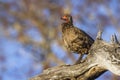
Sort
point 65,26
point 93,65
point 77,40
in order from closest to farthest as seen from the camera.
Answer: point 93,65
point 77,40
point 65,26

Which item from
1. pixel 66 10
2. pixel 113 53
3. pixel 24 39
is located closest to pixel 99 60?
pixel 113 53

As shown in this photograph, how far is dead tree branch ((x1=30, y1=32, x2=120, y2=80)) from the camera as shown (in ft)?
20.4

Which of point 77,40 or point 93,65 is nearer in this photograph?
point 93,65

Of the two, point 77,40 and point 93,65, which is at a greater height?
point 77,40

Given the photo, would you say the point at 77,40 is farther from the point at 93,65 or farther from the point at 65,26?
the point at 93,65

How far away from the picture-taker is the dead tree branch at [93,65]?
20.4ft

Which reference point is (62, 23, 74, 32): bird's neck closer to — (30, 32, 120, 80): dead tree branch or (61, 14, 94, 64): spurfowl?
(61, 14, 94, 64): spurfowl

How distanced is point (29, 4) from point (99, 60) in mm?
15873

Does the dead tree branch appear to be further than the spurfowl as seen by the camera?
No

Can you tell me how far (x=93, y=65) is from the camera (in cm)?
639

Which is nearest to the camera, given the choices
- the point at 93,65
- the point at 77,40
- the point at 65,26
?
the point at 93,65

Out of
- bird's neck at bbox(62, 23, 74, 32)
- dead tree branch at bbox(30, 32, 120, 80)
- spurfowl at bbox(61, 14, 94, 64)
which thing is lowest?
dead tree branch at bbox(30, 32, 120, 80)

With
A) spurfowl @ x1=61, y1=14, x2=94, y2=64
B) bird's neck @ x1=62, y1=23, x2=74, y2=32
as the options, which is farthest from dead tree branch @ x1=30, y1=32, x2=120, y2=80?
bird's neck @ x1=62, y1=23, x2=74, y2=32

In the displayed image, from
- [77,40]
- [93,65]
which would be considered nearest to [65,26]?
[77,40]
